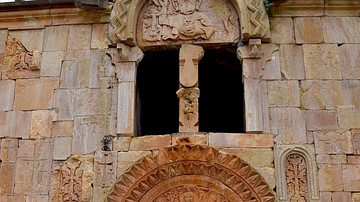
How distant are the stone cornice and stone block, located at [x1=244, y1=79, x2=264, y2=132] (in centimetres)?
273

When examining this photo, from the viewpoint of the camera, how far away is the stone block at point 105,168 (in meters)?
8.21

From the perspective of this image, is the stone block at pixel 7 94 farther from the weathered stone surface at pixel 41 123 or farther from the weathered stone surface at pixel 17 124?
the weathered stone surface at pixel 41 123

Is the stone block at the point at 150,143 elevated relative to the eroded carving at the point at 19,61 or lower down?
lower down

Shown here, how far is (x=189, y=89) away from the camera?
8.65 meters

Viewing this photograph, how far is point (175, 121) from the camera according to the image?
40.0ft

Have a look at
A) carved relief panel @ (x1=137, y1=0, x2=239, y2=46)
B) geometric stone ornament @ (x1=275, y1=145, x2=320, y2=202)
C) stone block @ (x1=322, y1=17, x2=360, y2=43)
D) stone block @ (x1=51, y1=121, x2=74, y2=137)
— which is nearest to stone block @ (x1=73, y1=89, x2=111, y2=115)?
stone block @ (x1=51, y1=121, x2=74, y2=137)

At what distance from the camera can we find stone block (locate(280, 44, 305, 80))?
871 centimetres

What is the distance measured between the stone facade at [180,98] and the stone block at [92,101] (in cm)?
2

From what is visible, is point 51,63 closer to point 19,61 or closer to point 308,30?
point 19,61

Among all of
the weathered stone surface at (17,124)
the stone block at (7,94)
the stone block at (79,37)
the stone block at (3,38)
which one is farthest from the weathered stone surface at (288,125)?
the stone block at (3,38)

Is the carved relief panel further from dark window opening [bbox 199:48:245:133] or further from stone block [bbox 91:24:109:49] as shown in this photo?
dark window opening [bbox 199:48:245:133]

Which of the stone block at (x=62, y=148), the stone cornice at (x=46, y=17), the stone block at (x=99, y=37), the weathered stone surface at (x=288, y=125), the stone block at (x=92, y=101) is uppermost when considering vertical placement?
the stone cornice at (x=46, y=17)

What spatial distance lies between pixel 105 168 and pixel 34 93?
72.3 inches

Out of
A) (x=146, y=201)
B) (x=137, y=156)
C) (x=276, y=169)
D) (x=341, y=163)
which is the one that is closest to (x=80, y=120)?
(x=137, y=156)
